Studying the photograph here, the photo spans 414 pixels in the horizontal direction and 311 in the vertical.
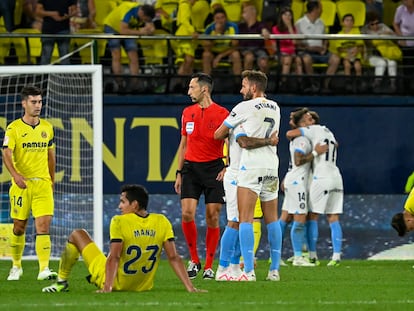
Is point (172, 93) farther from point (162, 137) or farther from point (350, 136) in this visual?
point (350, 136)

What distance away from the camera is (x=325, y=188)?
54.0 feet

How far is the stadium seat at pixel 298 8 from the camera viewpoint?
20203 mm

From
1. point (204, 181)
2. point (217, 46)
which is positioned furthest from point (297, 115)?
point (204, 181)

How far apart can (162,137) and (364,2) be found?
4.02 metres

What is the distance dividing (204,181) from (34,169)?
171 centimetres

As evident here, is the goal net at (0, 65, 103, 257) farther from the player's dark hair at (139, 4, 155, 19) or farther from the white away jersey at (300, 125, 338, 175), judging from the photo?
the white away jersey at (300, 125, 338, 175)

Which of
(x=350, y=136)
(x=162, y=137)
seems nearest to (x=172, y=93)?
(x=162, y=137)

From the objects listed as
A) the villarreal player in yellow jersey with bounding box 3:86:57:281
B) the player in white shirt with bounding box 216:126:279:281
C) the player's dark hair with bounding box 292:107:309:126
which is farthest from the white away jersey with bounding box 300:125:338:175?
the villarreal player in yellow jersey with bounding box 3:86:57:281

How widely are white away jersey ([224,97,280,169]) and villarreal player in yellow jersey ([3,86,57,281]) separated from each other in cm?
208

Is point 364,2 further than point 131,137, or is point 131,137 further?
point 364,2

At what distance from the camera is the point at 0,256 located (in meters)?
16.9

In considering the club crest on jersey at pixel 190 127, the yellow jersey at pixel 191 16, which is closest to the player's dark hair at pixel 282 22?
the yellow jersey at pixel 191 16

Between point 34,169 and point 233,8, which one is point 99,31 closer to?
point 233,8

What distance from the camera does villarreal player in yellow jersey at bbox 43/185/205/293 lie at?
9930 mm
